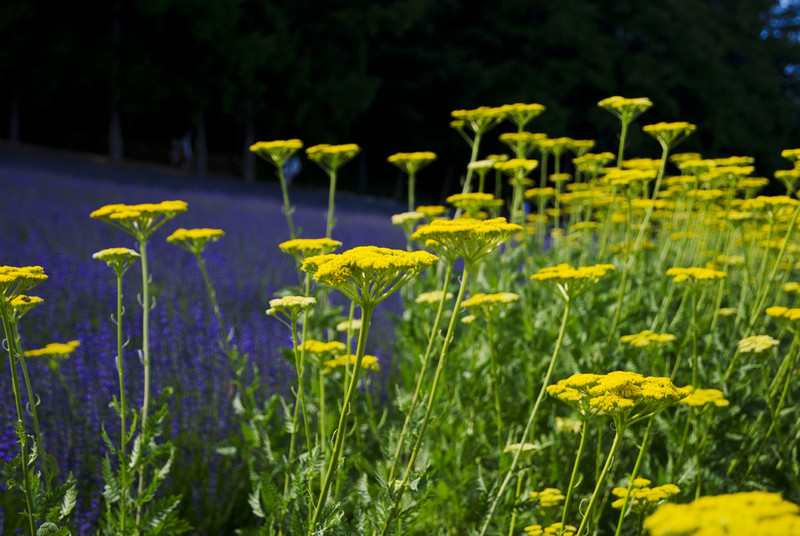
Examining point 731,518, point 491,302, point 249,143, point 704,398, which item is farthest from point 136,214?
point 249,143

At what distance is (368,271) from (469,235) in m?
0.35

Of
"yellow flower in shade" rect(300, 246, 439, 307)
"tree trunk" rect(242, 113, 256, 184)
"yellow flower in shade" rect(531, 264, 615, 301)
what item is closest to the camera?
"yellow flower in shade" rect(300, 246, 439, 307)

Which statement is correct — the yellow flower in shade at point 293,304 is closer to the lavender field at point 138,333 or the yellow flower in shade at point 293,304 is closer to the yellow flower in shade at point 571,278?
the yellow flower in shade at point 571,278

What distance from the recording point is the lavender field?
267 centimetres

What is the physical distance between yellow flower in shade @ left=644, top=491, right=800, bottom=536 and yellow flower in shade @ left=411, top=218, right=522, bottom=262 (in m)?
0.75

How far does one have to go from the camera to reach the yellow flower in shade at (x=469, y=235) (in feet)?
4.77

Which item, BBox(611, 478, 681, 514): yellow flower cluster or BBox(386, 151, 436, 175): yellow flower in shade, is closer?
BBox(611, 478, 681, 514): yellow flower cluster

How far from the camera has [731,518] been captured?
0.74m

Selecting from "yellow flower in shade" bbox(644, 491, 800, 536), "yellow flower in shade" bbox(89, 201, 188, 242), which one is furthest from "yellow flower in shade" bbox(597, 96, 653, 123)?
"yellow flower in shade" bbox(644, 491, 800, 536)

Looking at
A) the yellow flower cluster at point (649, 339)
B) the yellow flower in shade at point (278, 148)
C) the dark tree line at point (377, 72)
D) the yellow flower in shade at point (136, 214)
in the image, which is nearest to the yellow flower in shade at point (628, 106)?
the yellow flower cluster at point (649, 339)

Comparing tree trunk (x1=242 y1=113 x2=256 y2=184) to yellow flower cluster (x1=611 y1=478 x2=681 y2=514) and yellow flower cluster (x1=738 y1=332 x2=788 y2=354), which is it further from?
yellow flower cluster (x1=611 y1=478 x2=681 y2=514)

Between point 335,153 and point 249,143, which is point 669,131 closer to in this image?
→ point 335,153

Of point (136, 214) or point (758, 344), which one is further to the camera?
point (758, 344)

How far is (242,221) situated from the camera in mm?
8266
